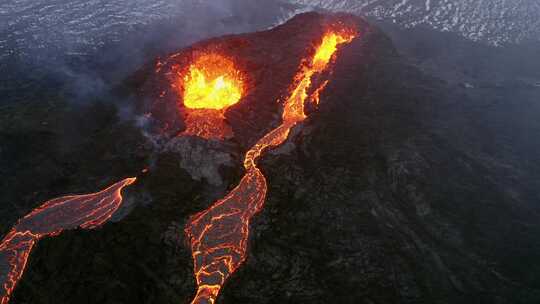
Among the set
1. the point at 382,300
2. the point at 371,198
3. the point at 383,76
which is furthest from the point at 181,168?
the point at 383,76

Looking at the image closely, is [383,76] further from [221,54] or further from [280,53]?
[221,54]

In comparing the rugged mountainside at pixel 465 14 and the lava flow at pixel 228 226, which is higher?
the rugged mountainside at pixel 465 14

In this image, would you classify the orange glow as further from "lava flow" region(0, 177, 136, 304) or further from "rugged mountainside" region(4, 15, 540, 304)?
"lava flow" region(0, 177, 136, 304)

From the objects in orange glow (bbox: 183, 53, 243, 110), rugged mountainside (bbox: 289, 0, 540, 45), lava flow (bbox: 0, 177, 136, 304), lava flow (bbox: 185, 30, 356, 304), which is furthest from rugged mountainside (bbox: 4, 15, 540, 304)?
rugged mountainside (bbox: 289, 0, 540, 45)

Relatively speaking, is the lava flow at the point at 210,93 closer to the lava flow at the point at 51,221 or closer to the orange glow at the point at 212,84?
the orange glow at the point at 212,84

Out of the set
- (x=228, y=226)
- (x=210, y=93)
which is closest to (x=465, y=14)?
(x=210, y=93)

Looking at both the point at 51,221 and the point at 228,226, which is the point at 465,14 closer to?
the point at 228,226

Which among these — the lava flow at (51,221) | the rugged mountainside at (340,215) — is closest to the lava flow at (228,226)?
the rugged mountainside at (340,215)
